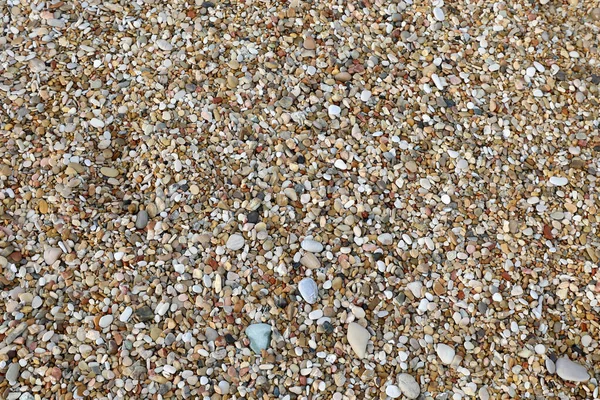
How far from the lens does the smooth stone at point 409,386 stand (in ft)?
5.98

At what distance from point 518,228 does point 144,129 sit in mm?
1359

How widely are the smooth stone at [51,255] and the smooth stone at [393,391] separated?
3.66ft

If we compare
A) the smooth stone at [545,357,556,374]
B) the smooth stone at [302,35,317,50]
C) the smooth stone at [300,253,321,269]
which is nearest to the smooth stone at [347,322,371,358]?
the smooth stone at [300,253,321,269]

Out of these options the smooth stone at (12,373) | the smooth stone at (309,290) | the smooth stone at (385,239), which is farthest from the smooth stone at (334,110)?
the smooth stone at (12,373)

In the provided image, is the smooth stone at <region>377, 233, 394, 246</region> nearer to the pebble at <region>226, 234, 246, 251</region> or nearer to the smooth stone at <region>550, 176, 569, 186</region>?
the pebble at <region>226, 234, 246, 251</region>

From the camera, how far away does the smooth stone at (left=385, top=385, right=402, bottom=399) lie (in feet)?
5.97

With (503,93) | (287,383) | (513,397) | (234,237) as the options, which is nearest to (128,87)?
(234,237)

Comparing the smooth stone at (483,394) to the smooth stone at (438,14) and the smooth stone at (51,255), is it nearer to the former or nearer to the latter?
the smooth stone at (51,255)

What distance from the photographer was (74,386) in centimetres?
180

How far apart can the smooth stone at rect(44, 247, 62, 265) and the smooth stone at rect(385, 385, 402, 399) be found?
1.12 metres

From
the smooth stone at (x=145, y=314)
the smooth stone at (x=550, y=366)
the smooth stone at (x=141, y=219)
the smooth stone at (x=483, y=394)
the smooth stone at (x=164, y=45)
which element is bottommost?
the smooth stone at (x=483, y=394)

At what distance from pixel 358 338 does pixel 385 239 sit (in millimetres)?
357

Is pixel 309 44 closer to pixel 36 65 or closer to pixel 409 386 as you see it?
pixel 36 65

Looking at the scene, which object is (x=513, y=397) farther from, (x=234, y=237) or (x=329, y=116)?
(x=329, y=116)
